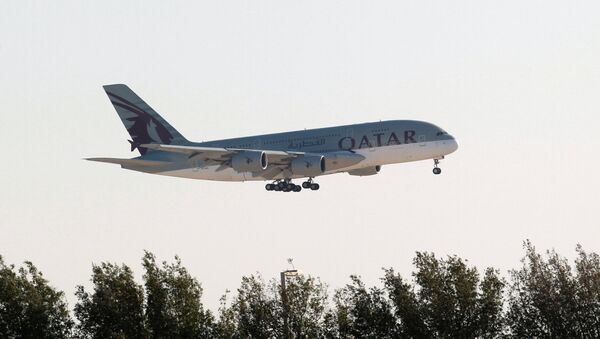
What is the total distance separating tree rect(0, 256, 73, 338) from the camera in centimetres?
10219

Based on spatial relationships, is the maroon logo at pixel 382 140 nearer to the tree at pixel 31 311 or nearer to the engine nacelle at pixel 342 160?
the engine nacelle at pixel 342 160

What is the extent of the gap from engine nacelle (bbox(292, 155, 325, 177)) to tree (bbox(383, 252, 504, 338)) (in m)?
9.99

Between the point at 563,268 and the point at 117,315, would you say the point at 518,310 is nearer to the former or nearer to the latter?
the point at 563,268

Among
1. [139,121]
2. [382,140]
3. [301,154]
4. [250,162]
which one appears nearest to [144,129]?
[139,121]

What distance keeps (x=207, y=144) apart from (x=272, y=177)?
8.22 meters

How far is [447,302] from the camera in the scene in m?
93.8

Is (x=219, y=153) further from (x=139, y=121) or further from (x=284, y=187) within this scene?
(x=139, y=121)

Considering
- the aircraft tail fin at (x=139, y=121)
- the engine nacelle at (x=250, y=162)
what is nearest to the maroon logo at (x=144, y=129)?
the aircraft tail fin at (x=139, y=121)

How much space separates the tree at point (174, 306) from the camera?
97.6 meters

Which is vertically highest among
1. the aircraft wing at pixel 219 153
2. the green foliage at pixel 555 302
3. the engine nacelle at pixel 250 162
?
the aircraft wing at pixel 219 153

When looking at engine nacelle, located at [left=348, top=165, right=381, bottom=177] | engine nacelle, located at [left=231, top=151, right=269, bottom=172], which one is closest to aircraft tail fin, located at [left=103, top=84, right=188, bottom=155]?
engine nacelle, located at [left=231, top=151, right=269, bottom=172]

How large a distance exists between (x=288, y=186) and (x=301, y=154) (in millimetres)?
3637

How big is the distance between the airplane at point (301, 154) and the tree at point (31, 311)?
40.3 feet

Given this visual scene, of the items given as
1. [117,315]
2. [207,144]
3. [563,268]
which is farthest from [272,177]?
[563,268]
